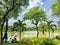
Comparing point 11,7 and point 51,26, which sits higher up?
point 11,7

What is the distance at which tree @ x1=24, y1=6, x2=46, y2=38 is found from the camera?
6.34 m

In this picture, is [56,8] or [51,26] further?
[56,8]

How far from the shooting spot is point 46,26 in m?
6.30

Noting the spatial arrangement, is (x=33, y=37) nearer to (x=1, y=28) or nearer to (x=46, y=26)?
(x=46, y=26)

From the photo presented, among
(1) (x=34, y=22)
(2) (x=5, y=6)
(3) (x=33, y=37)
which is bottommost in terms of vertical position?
(3) (x=33, y=37)

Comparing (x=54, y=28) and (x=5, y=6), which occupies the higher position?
(x=5, y=6)

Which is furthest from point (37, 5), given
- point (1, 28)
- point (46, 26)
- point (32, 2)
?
point (1, 28)

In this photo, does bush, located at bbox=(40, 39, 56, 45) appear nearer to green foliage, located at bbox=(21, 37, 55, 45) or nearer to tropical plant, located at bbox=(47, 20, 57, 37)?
green foliage, located at bbox=(21, 37, 55, 45)

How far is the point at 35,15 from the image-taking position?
6402 mm

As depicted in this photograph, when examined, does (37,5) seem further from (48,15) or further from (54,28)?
(54,28)

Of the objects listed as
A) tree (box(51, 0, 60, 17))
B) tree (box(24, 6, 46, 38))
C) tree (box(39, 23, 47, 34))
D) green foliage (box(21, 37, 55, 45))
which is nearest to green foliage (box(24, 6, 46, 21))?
tree (box(24, 6, 46, 38))

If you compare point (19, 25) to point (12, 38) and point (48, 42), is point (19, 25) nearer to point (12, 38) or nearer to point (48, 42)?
point (12, 38)

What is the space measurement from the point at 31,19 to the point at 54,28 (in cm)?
76

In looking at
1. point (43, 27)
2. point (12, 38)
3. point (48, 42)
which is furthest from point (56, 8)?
point (12, 38)
